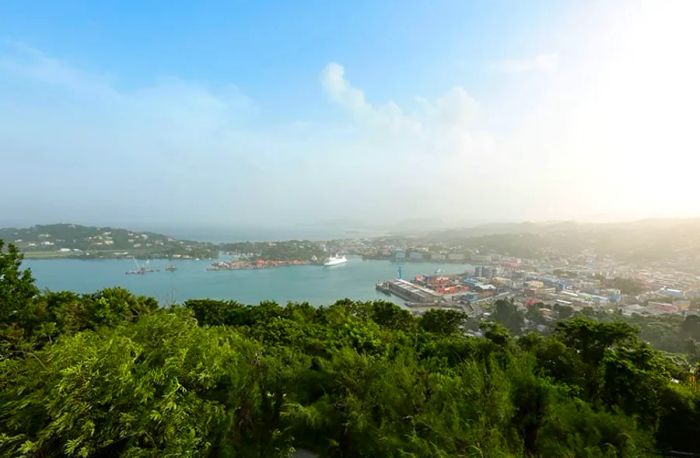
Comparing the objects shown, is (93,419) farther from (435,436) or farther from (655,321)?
(655,321)

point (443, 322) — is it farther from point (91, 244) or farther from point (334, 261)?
point (91, 244)

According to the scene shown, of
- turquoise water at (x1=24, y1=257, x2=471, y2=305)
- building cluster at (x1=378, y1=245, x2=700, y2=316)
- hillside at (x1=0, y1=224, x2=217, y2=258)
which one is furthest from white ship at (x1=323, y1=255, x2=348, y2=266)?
hillside at (x1=0, y1=224, x2=217, y2=258)

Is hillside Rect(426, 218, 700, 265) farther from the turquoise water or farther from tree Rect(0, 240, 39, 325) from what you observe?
tree Rect(0, 240, 39, 325)

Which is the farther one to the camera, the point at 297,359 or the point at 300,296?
the point at 300,296

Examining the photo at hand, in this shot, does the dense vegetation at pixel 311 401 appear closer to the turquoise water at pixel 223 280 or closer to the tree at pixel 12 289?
the tree at pixel 12 289

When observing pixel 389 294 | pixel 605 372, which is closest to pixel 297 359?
pixel 605 372

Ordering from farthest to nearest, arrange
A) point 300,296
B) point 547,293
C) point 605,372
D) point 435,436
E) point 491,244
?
point 491,244 < point 300,296 < point 547,293 < point 605,372 < point 435,436
